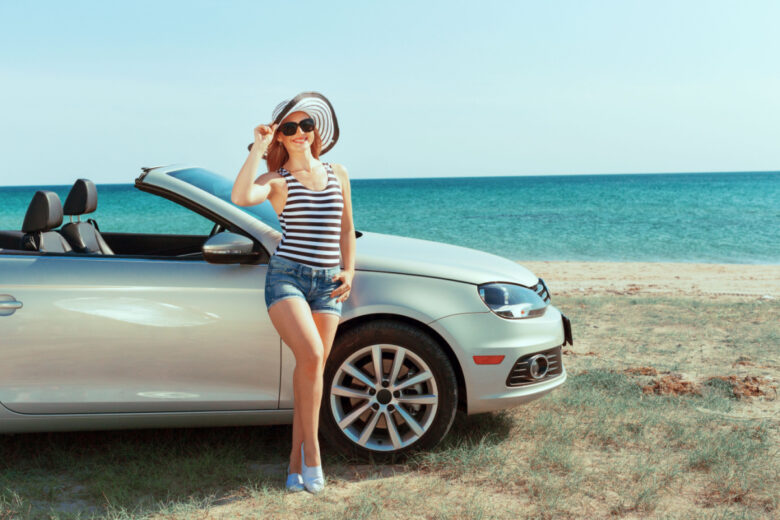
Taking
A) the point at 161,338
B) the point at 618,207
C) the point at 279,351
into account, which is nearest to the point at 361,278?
the point at 279,351

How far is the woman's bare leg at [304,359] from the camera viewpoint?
3.15 m

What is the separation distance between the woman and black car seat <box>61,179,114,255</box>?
68.0 inches

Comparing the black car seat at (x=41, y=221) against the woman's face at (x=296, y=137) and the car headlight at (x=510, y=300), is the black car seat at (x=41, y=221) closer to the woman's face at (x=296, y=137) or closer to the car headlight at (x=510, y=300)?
the woman's face at (x=296, y=137)

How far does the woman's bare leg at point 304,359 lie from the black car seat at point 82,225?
5.84ft

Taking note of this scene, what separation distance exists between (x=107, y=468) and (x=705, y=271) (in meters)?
15.3

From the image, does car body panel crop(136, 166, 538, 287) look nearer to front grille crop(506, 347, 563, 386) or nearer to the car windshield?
the car windshield

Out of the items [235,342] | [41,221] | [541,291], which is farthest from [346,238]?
[41,221]

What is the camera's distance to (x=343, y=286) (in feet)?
10.8

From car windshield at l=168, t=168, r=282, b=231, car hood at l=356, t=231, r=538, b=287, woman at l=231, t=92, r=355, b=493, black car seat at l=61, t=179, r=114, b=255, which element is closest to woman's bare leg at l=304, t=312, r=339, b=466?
woman at l=231, t=92, r=355, b=493

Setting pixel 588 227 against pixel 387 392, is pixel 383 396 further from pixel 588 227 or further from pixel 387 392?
pixel 588 227

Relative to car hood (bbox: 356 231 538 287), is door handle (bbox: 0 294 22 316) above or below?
below

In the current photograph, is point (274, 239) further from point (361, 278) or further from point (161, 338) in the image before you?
point (161, 338)

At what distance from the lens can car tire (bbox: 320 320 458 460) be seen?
142 inches

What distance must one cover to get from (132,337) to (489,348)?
1.77 m
